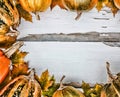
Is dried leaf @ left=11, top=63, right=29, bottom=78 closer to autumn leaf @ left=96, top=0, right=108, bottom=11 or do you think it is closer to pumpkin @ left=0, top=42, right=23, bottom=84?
pumpkin @ left=0, top=42, right=23, bottom=84

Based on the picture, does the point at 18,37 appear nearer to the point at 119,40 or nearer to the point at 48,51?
the point at 48,51

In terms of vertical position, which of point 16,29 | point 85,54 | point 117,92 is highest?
point 16,29

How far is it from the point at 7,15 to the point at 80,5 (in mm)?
216

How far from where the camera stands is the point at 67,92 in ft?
3.38

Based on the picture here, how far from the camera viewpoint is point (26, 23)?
1064 mm

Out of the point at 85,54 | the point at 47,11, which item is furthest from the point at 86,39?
the point at 47,11

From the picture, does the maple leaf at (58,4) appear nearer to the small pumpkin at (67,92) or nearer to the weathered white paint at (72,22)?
the weathered white paint at (72,22)

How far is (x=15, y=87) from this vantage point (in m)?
1.03

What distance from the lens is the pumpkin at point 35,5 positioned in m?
1.00

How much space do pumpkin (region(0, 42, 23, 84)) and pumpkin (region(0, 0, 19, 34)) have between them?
6 centimetres

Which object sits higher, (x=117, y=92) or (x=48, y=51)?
(x=48, y=51)

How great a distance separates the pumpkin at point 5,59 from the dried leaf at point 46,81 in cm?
11

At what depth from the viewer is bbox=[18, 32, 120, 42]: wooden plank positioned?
3.48ft

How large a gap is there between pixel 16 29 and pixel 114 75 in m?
0.33
